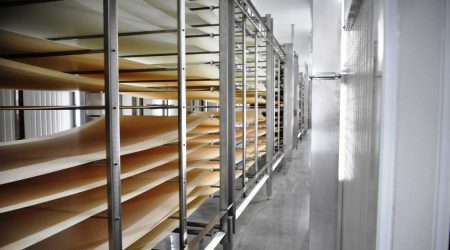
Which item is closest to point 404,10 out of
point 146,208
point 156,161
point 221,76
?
point 156,161

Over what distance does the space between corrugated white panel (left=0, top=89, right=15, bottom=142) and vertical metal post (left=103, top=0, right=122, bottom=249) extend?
2240mm

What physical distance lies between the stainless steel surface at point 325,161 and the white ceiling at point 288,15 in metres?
4.78

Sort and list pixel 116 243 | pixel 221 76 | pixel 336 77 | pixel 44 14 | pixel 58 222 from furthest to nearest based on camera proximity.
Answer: pixel 221 76, pixel 336 77, pixel 44 14, pixel 116 243, pixel 58 222

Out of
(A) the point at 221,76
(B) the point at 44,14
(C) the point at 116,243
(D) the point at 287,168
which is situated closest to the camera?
(C) the point at 116,243

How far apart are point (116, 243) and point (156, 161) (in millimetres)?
447

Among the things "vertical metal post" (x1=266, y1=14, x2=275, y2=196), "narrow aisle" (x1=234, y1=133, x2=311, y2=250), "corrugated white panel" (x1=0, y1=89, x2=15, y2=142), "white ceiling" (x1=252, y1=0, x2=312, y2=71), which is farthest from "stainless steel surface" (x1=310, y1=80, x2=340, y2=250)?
"white ceiling" (x1=252, y1=0, x2=312, y2=71)

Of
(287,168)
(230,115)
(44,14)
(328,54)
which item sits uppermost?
(44,14)

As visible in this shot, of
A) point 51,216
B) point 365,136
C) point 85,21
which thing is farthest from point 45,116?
point 365,136

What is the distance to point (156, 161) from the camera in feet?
4.44

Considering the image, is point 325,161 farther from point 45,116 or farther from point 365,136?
point 45,116

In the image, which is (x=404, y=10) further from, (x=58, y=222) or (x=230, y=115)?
(x=230, y=115)

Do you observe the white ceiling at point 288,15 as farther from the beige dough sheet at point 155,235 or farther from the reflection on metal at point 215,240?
the beige dough sheet at point 155,235

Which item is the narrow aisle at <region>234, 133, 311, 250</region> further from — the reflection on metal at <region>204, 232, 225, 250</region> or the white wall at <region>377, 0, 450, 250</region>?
the white wall at <region>377, 0, 450, 250</region>

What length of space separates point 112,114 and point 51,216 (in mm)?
383
